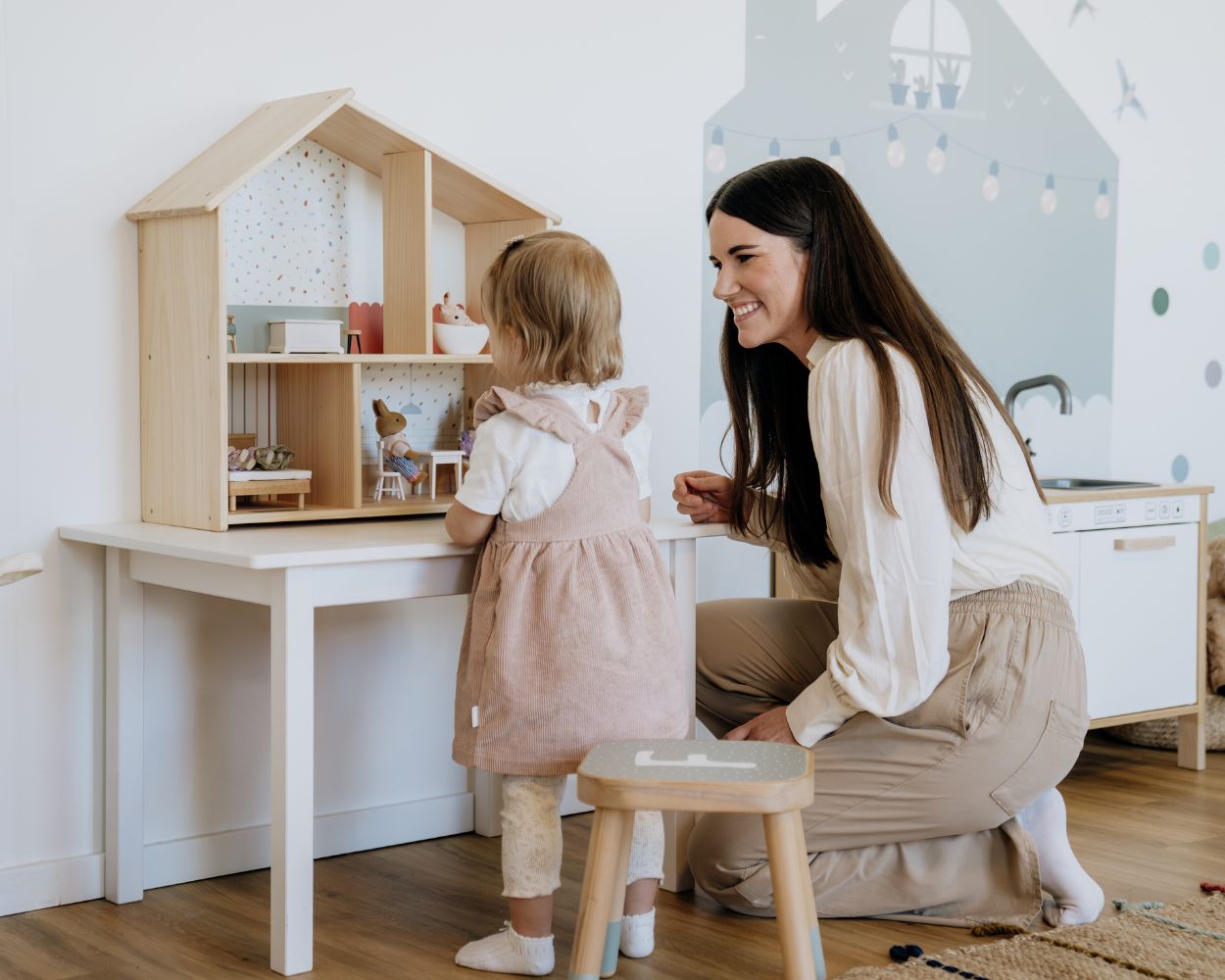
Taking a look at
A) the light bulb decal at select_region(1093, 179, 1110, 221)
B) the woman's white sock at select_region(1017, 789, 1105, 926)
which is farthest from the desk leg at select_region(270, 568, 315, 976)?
the light bulb decal at select_region(1093, 179, 1110, 221)

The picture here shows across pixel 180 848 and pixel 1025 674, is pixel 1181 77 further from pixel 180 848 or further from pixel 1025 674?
pixel 180 848

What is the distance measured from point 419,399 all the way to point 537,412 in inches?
27.3

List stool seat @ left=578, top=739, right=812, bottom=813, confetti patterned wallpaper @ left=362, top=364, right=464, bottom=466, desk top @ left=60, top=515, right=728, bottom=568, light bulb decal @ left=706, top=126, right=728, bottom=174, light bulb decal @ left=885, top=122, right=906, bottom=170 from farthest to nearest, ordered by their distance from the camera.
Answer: light bulb decal @ left=885, top=122, right=906, bottom=170 → light bulb decal @ left=706, top=126, right=728, bottom=174 → confetti patterned wallpaper @ left=362, top=364, right=464, bottom=466 → desk top @ left=60, top=515, right=728, bottom=568 → stool seat @ left=578, top=739, right=812, bottom=813

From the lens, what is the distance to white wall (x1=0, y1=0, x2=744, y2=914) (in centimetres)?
222

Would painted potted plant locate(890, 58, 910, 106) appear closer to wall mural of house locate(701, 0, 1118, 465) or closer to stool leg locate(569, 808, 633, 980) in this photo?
wall mural of house locate(701, 0, 1118, 465)

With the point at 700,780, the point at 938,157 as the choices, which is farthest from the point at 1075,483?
the point at 700,780

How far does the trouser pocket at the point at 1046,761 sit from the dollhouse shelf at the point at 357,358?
37.8 inches

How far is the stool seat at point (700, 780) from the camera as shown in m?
1.68

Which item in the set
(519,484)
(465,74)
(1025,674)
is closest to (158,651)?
(519,484)

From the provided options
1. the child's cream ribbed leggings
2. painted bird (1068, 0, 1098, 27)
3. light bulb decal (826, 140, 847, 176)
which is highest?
painted bird (1068, 0, 1098, 27)

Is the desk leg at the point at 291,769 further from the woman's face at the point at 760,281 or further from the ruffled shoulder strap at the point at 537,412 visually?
the woman's face at the point at 760,281

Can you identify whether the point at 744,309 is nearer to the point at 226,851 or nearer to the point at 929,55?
the point at 226,851

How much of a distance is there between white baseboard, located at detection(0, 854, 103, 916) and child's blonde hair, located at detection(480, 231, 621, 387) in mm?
1030

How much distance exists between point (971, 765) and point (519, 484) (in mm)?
751
